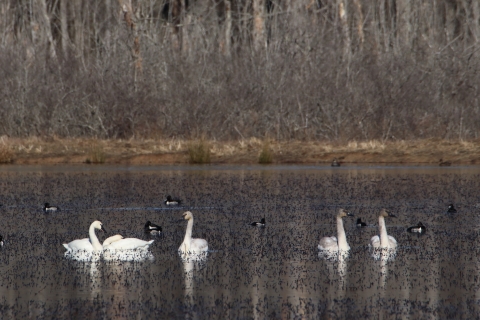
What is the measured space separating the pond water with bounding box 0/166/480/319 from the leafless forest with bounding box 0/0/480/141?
12517 millimetres

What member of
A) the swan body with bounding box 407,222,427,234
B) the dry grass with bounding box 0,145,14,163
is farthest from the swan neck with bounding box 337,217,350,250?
the dry grass with bounding box 0,145,14,163

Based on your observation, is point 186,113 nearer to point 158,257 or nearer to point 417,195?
point 417,195

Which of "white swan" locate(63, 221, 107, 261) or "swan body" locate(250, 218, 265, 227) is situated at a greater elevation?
"white swan" locate(63, 221, 107, 261)

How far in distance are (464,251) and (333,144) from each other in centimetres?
2212

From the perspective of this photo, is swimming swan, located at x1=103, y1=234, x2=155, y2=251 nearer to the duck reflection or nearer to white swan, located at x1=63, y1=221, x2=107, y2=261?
white swan, located at x1=63, y1=221, x2=107, y2=261

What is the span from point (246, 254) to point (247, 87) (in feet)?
86.2

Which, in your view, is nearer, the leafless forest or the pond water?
the pond water

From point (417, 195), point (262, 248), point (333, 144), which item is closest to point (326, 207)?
point (417, 195)

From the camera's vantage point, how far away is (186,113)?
38.7m

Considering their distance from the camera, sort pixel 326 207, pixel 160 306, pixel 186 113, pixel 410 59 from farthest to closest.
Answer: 1. pixel 410 59
2. pixel 186 113
3. pixel 326 207
4. pixel 160 306

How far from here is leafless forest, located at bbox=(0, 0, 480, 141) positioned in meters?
38.6

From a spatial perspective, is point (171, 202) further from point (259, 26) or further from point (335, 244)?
point (259, 26)

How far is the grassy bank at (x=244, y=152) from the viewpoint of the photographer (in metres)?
33.6

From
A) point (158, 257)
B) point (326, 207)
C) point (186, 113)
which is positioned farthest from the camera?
point (186, 113)
